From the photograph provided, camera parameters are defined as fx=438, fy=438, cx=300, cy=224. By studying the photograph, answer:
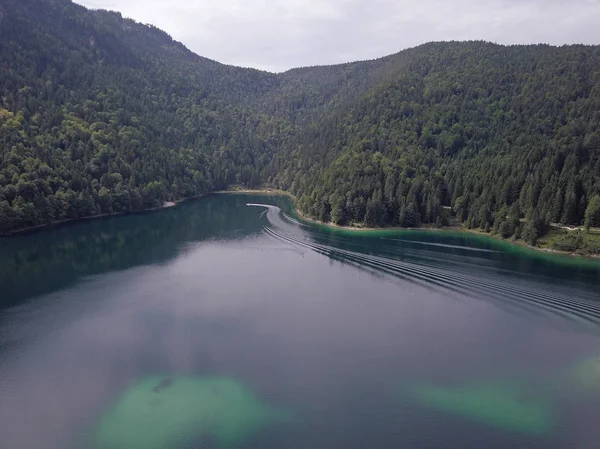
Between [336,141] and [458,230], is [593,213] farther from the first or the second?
[336,141]

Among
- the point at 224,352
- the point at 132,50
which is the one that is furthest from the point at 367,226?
the point at 132,50

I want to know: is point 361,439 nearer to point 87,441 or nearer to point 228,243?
point 87,441

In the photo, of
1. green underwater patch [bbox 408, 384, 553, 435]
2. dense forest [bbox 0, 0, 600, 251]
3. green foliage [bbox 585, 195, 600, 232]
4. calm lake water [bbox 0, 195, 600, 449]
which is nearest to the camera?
calm lake water [bbox 0, 195, 600, 449]

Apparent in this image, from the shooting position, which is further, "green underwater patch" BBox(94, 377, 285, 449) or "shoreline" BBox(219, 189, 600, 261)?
"shoreline" BBox(219, 189, 600, 261)

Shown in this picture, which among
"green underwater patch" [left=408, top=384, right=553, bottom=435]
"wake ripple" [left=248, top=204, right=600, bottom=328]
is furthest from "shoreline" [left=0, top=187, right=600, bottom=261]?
"green underwater patch" [left=408, top=384, right=553, bottom=435]

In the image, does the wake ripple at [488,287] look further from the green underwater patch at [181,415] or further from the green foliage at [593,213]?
the green underwater patch at [181,415]

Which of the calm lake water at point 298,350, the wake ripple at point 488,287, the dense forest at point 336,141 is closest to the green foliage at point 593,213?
the dense forest at point 336,141

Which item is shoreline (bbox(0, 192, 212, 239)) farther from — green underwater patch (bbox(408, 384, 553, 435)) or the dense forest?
green underwater patch (bbox(408, 384, 553, 435))
